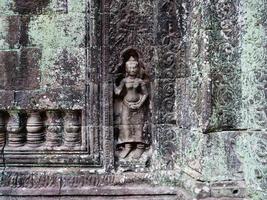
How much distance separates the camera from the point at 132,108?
4281 mm

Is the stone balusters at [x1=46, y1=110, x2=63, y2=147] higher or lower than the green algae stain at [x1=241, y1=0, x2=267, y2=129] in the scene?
lower

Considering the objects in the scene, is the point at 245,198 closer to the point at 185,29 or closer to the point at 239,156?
the point at 239,156

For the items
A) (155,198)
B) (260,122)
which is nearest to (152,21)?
(260,122)

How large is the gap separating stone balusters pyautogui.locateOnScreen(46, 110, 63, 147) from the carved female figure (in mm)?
666

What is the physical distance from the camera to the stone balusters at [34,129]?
14.2 feet

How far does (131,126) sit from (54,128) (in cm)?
85

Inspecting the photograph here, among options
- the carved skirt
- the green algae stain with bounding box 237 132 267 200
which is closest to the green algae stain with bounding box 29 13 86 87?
the carved skirt

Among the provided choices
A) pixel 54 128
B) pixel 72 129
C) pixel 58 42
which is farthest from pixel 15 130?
pixel 58 42

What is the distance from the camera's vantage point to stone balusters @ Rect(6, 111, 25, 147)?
14.2 feet

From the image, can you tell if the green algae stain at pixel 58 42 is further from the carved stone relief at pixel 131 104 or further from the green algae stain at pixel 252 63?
the green algae stain at pixel 252 63

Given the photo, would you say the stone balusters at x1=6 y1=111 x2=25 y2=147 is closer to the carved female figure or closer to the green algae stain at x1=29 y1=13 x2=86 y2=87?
the green algae stain at x1=29 y1=13 x2=86 y2=87

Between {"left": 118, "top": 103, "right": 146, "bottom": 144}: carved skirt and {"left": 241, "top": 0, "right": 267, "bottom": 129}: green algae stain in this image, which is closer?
{"left": 241, "top": 0, "right": 267, "bottom": 129}: green algae stain

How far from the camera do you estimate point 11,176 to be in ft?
14.1

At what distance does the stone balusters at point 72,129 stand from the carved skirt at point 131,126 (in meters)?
0.47
